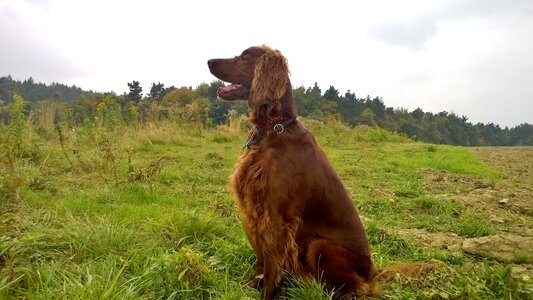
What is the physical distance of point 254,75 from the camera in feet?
9.88

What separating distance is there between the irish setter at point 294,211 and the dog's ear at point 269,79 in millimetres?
25

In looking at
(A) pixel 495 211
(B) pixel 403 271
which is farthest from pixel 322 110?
(B) pixel 403 271

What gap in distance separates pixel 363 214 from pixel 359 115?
179 feet

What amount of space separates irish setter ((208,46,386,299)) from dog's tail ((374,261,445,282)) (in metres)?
0.06

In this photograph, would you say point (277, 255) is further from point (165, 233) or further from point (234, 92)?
point (234, 92)

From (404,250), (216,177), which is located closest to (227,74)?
(404,250)

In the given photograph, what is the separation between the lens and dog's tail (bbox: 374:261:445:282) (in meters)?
2.57

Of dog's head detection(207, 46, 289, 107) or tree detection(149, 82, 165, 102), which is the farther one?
tree detection(149, 82, 165, 102)

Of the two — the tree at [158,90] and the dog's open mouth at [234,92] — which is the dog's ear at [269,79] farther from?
the tree at [158,90]

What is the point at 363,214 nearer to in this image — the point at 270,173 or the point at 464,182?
the point at 270,173

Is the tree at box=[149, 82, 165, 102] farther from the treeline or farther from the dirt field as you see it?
the dirt field

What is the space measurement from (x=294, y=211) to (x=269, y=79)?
936 mm

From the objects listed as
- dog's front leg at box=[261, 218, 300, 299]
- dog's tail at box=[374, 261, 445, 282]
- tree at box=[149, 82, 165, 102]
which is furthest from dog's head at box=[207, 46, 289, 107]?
tree at box=[149, 82, 165, 102]

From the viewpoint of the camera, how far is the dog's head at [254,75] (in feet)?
9.34
